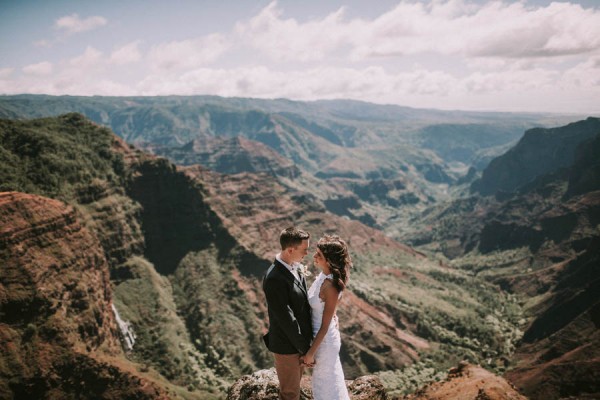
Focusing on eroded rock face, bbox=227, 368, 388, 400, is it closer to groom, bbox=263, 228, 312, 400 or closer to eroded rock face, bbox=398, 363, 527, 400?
groom, bbox=263, 228, 312, 400

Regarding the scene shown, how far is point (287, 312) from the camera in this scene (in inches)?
455

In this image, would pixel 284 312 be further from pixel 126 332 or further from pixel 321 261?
pixel 126 332

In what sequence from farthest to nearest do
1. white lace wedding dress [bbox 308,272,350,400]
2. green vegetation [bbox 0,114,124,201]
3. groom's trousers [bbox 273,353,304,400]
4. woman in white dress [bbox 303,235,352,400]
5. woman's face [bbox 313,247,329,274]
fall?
green vegetation [bbox 0,114,124,201]
groom's trousers [bbox 273,353,304,400]
white lace wedding dress [bbox 308,272,350,400]
woman's face [bbox 313,247,329,274]
woman in white dress [bbox 303,235,352,400]

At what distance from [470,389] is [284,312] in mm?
25950

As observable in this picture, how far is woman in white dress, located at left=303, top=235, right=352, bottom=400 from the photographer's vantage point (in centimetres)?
1145

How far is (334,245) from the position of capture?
1160cm

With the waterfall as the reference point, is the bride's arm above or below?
above

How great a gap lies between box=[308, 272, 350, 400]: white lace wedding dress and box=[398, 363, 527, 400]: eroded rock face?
20.3 m

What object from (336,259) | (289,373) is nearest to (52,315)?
(289,373)

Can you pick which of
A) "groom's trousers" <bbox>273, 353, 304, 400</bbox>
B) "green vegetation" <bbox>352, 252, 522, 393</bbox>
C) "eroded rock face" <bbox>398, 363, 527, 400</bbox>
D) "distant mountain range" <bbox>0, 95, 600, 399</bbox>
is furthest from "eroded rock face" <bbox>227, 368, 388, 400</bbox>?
"green vegetation" <bbox>352, 252, 522, 393</bbox>

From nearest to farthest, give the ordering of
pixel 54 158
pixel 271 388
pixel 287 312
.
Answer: pixel 287 312
pixel 271 388
pixel 54 158

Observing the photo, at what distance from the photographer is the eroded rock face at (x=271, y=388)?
16.8m

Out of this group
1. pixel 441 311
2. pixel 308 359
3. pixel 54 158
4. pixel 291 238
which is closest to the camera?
pixel 308 359

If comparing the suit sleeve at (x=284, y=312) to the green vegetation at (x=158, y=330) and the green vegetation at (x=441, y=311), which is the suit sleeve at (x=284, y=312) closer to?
the green vegetation at (x=158, y=330)
